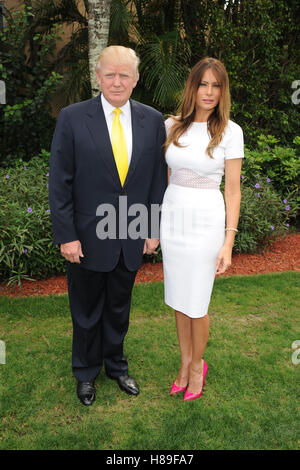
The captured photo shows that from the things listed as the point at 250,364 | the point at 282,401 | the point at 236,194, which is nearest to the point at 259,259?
the point at 250,364

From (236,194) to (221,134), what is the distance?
38cm

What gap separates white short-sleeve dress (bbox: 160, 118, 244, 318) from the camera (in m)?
2.55

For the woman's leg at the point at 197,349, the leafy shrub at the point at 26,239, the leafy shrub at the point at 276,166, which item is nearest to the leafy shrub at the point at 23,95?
the leafy shrub at the point at 26,239

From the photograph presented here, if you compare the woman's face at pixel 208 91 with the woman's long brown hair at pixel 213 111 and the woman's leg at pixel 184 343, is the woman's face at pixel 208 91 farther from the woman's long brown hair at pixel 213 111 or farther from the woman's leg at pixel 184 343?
the woman's leg at pixel 184 343

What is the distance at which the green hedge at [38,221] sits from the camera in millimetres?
4566

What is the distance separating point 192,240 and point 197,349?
765 millimetres

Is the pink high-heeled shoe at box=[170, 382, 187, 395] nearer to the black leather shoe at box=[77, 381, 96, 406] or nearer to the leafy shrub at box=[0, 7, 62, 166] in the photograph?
the black leather shoe at box=[77, 381, 96, 406]

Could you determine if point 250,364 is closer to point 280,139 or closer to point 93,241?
point 93,241

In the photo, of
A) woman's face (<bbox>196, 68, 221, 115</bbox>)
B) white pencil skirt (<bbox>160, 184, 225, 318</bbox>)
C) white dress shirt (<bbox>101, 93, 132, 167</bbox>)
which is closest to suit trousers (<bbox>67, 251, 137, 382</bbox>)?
white pencil skirt (<bbox>160, 184, 225, 318</bbox>)

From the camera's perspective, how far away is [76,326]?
288cm

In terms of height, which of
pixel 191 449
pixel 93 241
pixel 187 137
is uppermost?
pixel 187 137

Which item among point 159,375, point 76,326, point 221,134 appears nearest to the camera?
point 221,134

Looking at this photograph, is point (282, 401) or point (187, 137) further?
point (282, 401)

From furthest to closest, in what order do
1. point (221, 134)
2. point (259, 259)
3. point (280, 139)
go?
point (280, 139)
point (259, 259)
point (221, 134)
